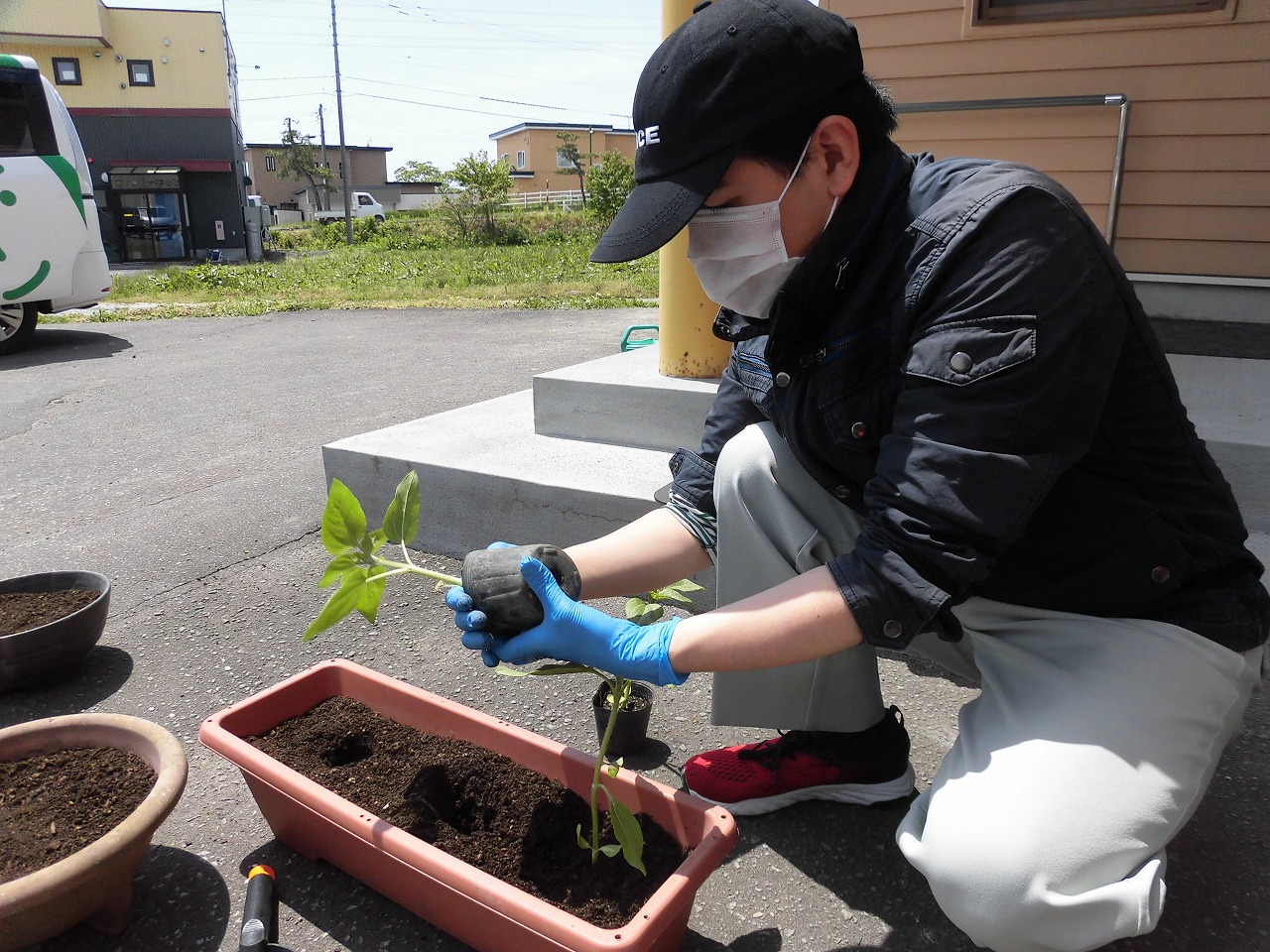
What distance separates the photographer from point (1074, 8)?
4.06 metres

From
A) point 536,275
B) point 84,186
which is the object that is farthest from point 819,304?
point 536,275

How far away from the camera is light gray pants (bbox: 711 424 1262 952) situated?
3.84 ft

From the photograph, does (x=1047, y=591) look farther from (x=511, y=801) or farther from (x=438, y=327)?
(x=438, y=327)

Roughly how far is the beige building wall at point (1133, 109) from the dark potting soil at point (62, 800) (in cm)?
418

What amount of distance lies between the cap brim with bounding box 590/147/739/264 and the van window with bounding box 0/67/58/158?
8.07m

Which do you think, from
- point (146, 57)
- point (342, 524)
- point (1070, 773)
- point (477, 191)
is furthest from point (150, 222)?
point (1070, 773)

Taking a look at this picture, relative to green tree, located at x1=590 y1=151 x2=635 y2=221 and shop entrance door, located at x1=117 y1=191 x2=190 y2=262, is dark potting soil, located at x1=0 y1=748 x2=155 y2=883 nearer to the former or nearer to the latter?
shop entrance door, located at x1=117 y1=191 x2=190 y2=262

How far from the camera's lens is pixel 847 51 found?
127 centimetres

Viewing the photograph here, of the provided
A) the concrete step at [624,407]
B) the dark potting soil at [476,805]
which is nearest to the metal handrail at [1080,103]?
the concrete step at [624,407]

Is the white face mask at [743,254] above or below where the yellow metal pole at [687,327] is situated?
above

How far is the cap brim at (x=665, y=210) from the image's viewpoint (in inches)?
50.3

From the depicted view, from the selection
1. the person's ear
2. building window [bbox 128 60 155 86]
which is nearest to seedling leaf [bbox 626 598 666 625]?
the person's ear

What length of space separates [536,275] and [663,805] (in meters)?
12.6

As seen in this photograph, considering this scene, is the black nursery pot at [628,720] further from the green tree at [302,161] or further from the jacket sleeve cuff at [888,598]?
the green tree at [302,161]
